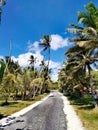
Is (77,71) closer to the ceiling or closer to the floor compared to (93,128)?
closer to the ceiling

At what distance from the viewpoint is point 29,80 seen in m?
45.8

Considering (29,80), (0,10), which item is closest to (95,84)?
(29,80)

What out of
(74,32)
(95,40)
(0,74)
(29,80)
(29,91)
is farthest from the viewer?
(29,91)

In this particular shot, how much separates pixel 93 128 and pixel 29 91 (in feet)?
119

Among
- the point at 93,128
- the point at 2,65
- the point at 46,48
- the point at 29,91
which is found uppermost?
the point at 46,48

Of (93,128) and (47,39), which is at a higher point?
(47,39)

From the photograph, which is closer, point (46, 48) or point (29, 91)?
point (29, 91)

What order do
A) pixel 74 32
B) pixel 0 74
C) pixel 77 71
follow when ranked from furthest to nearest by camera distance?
pixel 0 74 < pixel 77 71 < pixel 74 32

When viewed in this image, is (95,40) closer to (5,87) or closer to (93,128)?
(93,128)

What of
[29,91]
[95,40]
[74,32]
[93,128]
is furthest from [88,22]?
[29,91]

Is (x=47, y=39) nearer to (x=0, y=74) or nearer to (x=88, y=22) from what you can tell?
(x=0, y=74)

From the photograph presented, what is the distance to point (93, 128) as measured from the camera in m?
13.7

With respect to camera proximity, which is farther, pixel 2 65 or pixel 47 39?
pixel 47 39

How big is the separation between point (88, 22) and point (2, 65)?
2349 centimetres
